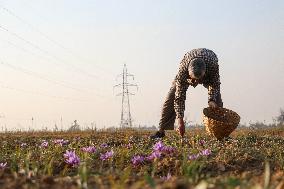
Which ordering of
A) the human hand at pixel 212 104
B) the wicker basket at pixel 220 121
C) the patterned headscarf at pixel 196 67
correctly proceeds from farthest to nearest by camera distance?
the human hand at pixel 212 104
the wicker basket at pixel 220 121
the patterned headscarf at pixel 196 67

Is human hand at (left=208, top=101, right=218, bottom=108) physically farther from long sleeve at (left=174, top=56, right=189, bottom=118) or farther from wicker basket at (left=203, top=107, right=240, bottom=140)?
long sleeve at (left=174, top=56, right=189, bottom=118)

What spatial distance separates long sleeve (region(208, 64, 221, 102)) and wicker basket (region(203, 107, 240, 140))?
0.76 feet

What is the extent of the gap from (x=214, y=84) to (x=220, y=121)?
0.64 meters

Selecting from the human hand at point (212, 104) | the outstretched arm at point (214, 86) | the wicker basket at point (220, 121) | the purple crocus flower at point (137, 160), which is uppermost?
the outstretched arm at point (214, 86)

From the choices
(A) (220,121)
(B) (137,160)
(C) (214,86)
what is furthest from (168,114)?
(B) (137,160)

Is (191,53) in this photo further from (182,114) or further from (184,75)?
(182,114)

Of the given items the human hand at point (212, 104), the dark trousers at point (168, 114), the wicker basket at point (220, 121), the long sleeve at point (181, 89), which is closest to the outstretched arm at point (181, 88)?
the long sleeve at point (181, 89)

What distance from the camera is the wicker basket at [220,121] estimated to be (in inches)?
361

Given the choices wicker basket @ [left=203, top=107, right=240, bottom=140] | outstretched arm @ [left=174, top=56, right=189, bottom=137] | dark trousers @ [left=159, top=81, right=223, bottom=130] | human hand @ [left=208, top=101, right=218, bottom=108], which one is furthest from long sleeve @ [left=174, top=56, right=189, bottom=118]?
dark trousers @ [left=159, top=81, right=223, bottom=130]

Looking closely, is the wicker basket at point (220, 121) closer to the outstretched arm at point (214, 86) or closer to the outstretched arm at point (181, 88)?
the outstretched arm at point (214, 86)

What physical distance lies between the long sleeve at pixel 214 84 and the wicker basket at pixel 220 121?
0.76ft

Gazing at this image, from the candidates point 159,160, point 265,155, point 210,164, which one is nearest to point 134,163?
point 159,160

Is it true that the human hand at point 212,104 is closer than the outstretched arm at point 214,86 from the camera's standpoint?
No

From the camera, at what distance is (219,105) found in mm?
10266
